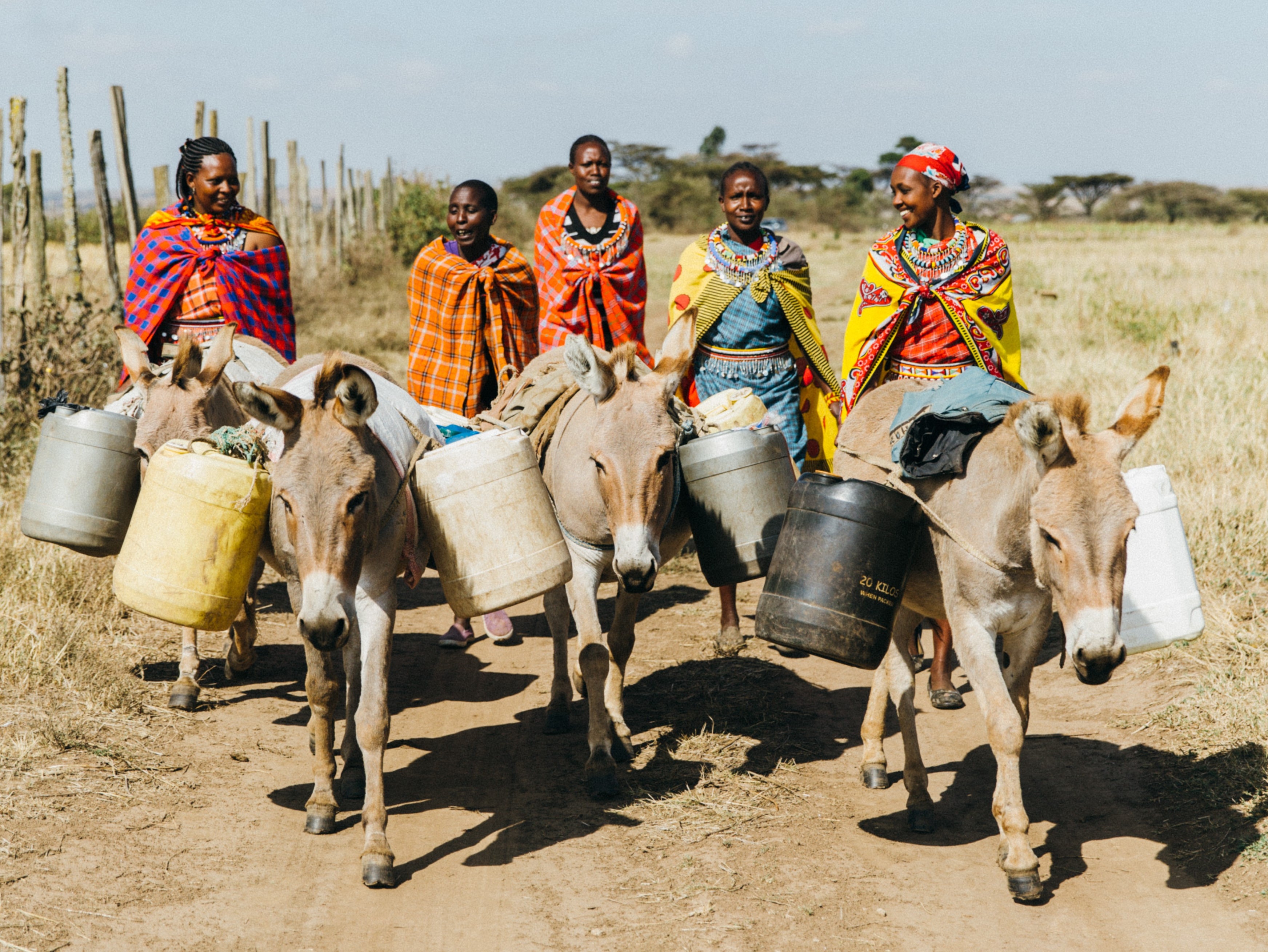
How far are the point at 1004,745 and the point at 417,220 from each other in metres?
19.5

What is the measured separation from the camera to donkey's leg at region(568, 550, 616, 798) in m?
4.66

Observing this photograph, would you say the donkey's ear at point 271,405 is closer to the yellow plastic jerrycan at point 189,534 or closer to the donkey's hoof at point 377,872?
the yellow plastic jerrycan at point 189,534

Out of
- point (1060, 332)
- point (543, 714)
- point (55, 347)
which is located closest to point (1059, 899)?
point (543, 714)

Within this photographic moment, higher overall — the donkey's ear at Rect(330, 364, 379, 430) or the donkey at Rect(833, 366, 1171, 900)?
the donkey's ear at Rect(330, 364, 379, 430)

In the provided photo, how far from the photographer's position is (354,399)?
374cm

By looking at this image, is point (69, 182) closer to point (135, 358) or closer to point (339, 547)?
point (135, 358)

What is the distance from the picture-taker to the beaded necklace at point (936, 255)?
17.2 ft

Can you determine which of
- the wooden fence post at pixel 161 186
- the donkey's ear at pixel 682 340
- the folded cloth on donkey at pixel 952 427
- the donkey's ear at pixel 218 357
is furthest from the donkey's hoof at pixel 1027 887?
the wooden fence post at pixel 161 186

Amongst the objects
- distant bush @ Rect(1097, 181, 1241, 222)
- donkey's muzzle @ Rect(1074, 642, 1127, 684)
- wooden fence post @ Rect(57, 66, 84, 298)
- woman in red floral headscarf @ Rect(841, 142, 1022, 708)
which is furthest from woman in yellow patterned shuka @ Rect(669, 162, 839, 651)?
distant bush @ Rect(1097, 181, 1241, 222)

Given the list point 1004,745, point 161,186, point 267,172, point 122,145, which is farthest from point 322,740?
point 267,172

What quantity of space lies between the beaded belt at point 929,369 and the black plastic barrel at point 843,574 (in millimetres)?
1429

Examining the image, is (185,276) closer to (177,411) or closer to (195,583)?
(177,411)

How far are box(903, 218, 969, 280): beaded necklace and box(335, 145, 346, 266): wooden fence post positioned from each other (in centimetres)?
1836

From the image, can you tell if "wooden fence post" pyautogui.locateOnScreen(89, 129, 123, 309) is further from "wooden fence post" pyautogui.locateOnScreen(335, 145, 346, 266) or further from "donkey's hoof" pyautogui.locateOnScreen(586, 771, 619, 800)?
"wooden fence post" pyautogui.locateOnScreen(335, 145, 346, 266)
